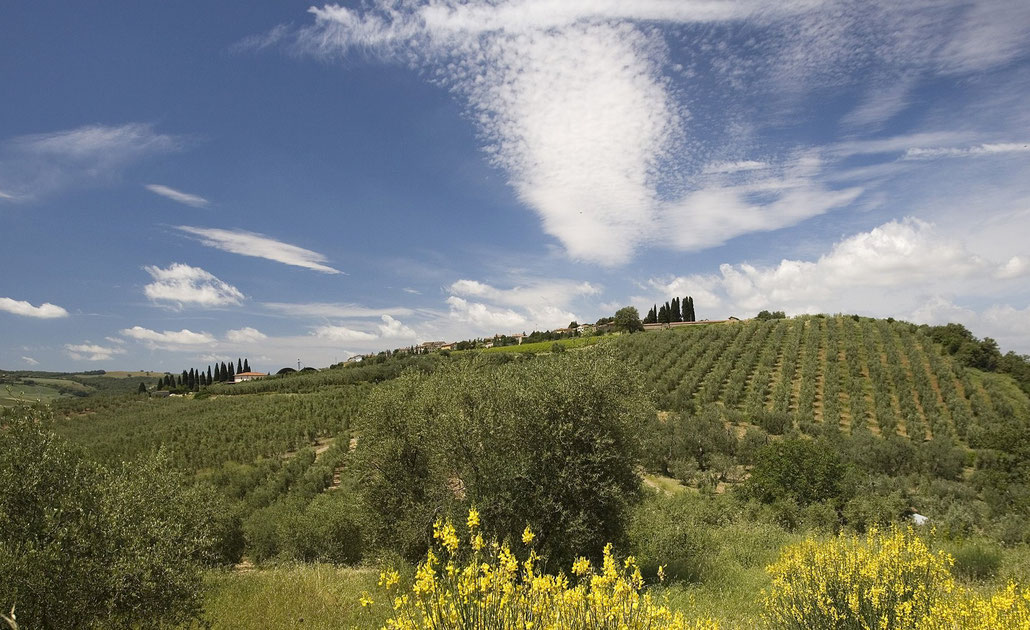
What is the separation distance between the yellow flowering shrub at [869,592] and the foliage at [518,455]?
7.05 metres

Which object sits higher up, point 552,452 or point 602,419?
point 602,419

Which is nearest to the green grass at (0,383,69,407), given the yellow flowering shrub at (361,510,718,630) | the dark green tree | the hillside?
the hillside

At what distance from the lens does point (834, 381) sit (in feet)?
Result: 197

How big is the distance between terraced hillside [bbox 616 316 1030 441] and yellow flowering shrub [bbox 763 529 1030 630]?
42.3 meters

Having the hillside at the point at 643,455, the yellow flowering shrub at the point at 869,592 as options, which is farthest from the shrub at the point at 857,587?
the hillside at the point at 643,455

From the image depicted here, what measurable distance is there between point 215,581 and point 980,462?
5582 cm

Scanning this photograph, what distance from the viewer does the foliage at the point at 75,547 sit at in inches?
296

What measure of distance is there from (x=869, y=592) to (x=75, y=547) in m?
12.8

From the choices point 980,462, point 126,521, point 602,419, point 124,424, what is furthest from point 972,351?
point 124,424

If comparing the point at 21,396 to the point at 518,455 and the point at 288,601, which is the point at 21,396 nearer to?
the point at 288,601

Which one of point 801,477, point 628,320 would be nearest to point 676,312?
point 628,320

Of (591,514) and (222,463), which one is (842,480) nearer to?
(591,514)

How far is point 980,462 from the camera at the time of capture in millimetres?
40375

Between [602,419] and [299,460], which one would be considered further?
[299,460]
